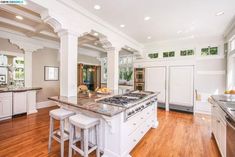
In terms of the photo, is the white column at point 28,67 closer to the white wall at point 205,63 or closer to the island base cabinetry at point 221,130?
the white wall at point 205,63

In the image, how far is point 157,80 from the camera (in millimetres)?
5422

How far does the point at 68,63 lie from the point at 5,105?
2.97 metres

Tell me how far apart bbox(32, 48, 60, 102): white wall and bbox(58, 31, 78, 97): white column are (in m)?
3.24

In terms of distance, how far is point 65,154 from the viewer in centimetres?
216

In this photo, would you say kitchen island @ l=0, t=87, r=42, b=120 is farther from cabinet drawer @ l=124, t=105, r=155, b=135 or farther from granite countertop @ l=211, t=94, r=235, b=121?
granite countertop @ l=211, t=94, r=235, b=121

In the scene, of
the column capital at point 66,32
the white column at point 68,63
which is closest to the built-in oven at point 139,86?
the white column at point 68,63

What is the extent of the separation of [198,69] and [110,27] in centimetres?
380

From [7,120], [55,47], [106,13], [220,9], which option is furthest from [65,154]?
[55,47]

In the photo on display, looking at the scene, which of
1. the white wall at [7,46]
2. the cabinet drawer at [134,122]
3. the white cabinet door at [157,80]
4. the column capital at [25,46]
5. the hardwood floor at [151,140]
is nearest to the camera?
the cabinet drawer at [134,122]

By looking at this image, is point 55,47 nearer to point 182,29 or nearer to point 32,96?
point 32,96

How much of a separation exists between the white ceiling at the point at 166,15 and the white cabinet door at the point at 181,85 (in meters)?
1.47

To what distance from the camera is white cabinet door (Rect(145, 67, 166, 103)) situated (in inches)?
208

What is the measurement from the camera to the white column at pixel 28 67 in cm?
456

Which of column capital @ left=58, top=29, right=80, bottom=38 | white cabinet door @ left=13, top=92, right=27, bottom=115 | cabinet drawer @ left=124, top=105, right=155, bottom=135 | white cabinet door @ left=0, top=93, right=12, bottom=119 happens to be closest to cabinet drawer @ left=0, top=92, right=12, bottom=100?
white cabinet door @ left=0, top=93, right=12, bottom=119
